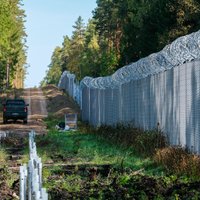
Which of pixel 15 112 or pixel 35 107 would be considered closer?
pixel 15 112

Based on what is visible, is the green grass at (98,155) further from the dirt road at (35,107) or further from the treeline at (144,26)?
the treeline at (144,26)

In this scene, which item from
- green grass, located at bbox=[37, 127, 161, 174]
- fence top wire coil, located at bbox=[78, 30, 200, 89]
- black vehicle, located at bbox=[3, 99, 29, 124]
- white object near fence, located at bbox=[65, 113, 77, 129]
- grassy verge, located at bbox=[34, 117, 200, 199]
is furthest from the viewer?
black vehicle, located at bbox=[3, 99, 29, 124]

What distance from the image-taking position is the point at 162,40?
5181 centimetres

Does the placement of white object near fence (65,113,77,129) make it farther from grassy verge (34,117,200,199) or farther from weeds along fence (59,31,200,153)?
grassy verge (34,117,200,199)

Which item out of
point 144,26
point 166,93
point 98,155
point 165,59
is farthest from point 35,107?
point 165,59

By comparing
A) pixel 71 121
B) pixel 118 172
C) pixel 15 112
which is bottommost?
pixel 118 172

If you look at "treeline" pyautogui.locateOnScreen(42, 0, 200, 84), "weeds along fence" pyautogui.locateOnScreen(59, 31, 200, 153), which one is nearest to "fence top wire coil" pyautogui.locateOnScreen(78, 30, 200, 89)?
"weeds along fence" pyautogui.locateOnScreen(59, 31, 200, 153)

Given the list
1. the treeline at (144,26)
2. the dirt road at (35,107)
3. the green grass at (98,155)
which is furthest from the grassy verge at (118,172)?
the treeline at (144,26)

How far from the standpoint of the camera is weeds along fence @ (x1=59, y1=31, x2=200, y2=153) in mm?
15797

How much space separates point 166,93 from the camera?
19.8 m

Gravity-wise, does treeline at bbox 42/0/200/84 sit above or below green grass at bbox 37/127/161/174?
above

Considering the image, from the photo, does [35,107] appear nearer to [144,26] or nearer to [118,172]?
[144,26]

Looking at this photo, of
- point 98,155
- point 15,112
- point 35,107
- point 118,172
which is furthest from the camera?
point 35,107

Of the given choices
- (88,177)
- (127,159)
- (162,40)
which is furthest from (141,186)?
(162,40)
